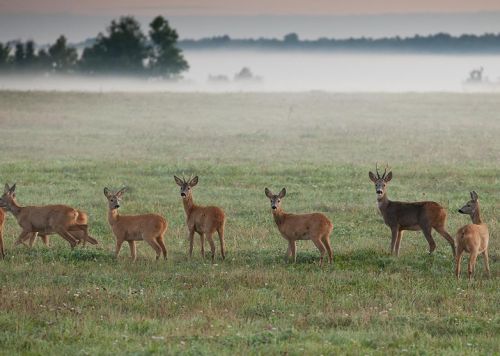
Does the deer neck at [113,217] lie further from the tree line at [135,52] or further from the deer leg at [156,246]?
the tree line at [135,52]

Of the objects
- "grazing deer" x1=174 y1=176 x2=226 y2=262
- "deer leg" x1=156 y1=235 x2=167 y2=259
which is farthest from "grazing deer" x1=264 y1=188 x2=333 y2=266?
"deer leg" x1=156 y1=235 x2=167 y2=259

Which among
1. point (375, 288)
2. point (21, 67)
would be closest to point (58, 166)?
point (375, 288)

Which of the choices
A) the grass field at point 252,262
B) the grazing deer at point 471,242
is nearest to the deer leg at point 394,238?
the grass field at point 252,262

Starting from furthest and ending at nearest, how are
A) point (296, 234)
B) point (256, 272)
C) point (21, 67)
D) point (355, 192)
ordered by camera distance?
point (21, 67) < point (355, 192) < point (296, 234) < point (256, 272)

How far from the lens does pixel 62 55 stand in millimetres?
127188

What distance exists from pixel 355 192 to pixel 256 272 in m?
9.97

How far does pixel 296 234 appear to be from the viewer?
16.6m

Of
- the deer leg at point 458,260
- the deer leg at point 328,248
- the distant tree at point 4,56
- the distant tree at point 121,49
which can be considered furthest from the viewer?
the distant tree at point 4,56

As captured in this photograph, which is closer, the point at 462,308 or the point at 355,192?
the point at 462,308

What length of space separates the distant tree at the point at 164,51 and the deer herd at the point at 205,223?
95.8 m

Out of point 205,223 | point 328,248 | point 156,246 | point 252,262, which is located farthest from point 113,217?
point 328,248

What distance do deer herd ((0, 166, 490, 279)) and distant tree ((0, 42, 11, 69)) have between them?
109 metres

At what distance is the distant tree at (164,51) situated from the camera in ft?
369

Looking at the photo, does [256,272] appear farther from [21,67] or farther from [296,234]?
[21,67]
